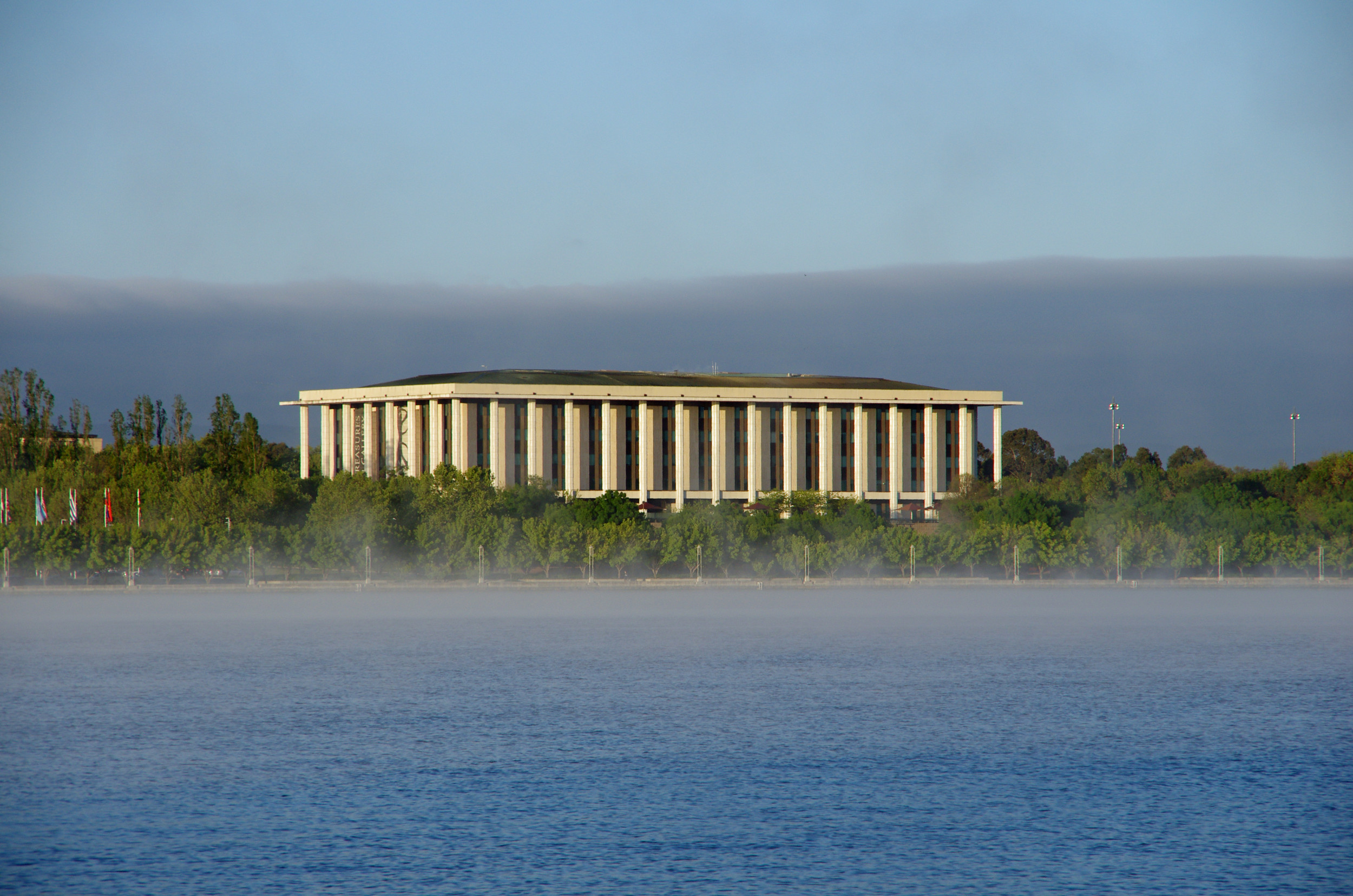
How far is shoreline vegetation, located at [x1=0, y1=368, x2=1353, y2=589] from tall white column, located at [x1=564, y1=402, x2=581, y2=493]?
20.5 meters

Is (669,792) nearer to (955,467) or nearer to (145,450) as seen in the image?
(145,450)

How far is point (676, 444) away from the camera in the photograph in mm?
170875

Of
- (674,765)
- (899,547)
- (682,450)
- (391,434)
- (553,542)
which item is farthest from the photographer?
(682,450)

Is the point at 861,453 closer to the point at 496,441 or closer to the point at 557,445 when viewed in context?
the point at 557,445

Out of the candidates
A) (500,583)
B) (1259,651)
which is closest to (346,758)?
(1259,651)

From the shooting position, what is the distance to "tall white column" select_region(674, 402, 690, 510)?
170 meters

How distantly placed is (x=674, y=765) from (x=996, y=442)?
149075 mm

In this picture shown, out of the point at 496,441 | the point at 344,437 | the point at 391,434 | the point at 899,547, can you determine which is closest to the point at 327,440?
the point at 344,437

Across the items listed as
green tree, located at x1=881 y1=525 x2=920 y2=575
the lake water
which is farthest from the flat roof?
the lake water

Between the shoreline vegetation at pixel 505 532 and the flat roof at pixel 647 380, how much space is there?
25.2 metres

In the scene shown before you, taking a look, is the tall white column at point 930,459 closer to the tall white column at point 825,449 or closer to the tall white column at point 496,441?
the tall white column at point 825,449

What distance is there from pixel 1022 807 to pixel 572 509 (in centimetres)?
10117

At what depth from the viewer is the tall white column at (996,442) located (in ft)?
584

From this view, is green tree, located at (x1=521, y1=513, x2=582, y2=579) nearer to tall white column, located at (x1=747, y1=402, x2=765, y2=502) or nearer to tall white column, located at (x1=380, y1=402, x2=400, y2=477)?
tall white column, located at (x1=380, y1=402, x2=400, y2=477)
